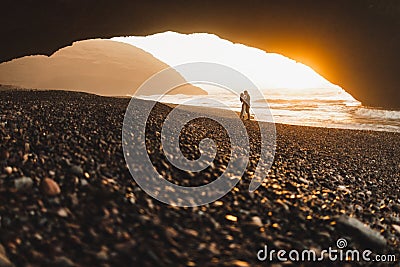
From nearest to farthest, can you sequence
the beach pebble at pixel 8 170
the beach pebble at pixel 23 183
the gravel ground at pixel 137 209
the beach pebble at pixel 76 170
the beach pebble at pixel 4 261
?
the beach pebble at pixel 4 261 < the gravel ground at pixel 137 209 < the beach pebble at pixel 23 183 < the beach pebble at pixel 8 170 < the beach pebble at pixel 76 170

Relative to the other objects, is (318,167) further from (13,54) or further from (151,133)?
A: (13,54)

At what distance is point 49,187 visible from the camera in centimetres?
228

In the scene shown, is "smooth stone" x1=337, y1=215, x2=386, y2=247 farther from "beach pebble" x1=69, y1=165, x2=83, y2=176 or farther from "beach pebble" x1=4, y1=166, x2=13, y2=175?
"beach pebble" x1=4, y1=166, x2=13, y2=175

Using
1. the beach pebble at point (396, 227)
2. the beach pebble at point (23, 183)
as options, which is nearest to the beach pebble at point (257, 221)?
the beach pebble at point (396, 227)

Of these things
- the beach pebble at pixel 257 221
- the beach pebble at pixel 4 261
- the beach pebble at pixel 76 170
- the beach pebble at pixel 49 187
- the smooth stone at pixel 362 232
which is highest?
the beach pebble at pixel 76 170

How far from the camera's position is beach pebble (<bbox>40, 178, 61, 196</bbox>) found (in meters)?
2.24

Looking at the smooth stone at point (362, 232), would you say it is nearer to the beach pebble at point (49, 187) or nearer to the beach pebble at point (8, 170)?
the beach pebble at point (49, 187)

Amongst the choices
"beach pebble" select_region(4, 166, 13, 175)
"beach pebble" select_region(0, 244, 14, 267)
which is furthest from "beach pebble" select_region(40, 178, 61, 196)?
"beach pebble" select_region(0, 244, 14, 267)

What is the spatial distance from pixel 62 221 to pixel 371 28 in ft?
46.5

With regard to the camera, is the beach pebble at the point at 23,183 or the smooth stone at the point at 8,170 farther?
the smooth stone at the point at 8,170

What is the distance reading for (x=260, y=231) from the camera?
93.9 inches

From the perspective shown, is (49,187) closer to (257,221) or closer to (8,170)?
(8,170)

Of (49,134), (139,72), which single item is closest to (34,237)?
(49,134)

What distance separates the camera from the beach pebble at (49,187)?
2244 millimetres
